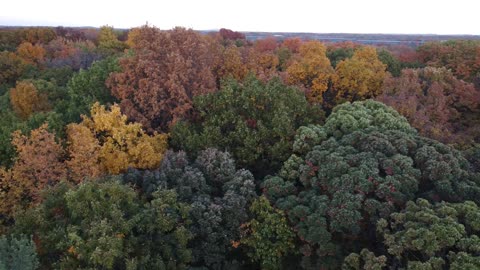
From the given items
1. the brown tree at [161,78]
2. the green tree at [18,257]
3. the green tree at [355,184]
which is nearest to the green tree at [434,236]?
the green tree at [355,184]

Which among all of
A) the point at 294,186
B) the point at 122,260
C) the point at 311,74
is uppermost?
the point at 311,74

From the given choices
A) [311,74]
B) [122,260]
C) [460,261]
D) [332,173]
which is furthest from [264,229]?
[311,74]

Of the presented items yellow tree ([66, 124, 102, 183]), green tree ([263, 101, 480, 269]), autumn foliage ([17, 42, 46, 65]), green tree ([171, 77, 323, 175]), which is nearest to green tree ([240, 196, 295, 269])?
green tree ([263, 101, 480, 269])

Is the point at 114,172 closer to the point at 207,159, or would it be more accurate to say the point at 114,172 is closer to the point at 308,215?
the point at 207,159

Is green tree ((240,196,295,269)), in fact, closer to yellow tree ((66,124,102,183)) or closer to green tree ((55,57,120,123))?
yellow tree ((66,124,102,183))

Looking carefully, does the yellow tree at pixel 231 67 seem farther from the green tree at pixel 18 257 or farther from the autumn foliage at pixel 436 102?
the green tree at pixel 18 257

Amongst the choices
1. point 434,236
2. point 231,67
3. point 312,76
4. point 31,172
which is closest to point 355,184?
point 434,236
